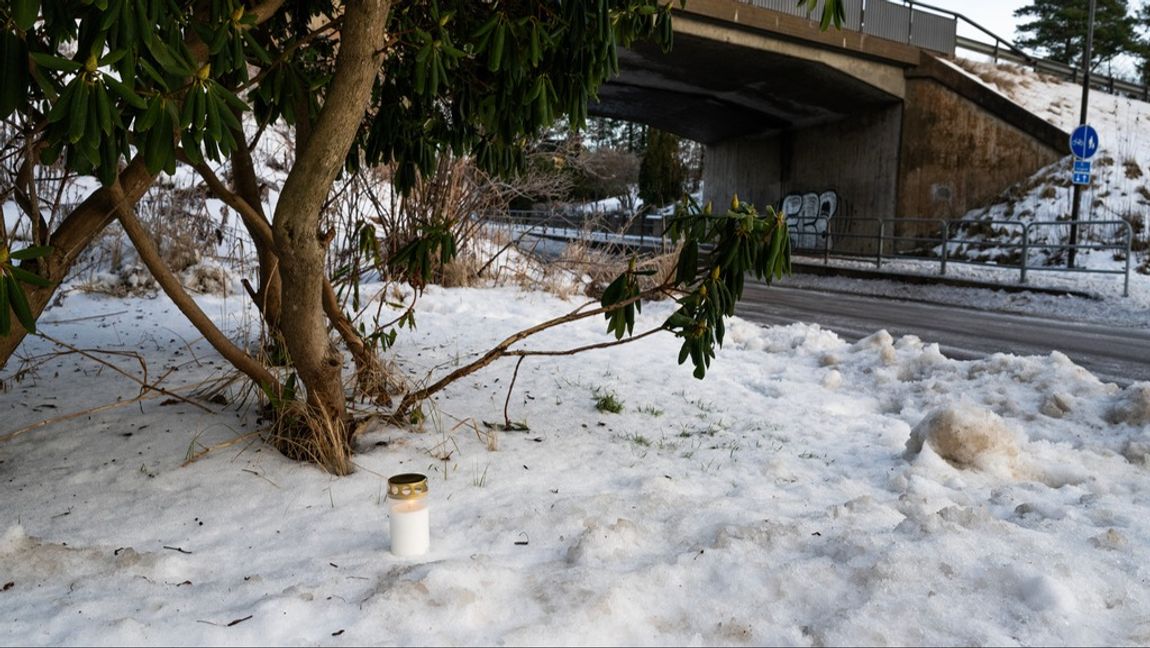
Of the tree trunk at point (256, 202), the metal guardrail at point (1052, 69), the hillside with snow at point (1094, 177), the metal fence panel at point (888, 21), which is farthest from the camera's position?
the metal guardrail at point (1052, 69)

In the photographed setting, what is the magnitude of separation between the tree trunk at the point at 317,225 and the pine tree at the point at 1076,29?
38.4m

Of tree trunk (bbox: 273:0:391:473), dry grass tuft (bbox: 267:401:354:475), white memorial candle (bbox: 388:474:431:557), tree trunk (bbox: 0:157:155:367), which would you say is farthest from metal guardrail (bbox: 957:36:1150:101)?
white memorial candle (bbox: 388:474:431:557)

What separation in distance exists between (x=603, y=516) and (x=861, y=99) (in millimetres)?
20907

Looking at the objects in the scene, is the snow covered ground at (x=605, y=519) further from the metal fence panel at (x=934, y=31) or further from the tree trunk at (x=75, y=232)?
the metal fence panel at (x=934, y=31)

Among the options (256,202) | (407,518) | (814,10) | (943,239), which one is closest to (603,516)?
(407,518)

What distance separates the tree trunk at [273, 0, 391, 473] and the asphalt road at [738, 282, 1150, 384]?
5.64 meters

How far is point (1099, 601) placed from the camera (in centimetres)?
204

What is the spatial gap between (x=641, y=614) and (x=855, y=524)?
927 mm

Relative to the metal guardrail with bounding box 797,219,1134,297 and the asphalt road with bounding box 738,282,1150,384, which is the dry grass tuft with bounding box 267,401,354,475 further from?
the metal guardrail with bounding box 797,219,1134,297

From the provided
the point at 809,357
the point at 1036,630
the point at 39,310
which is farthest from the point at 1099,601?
the point at 809,357

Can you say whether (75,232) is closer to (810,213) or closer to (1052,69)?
(810,213)

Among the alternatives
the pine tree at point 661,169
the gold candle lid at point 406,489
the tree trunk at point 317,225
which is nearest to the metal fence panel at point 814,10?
the tree trunk at point 317,225

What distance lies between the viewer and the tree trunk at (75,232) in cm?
275

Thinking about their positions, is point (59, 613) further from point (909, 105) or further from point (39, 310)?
point (909, 105)
